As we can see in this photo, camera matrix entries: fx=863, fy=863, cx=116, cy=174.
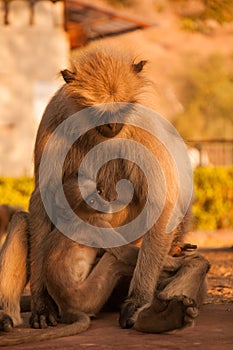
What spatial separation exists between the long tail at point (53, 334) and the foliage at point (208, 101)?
54011mm

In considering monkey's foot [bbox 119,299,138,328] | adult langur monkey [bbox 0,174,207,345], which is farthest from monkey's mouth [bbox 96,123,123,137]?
monkey's foot [bbox 119,299,138,328]

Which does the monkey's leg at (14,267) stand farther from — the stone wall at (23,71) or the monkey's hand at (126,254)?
the stone wall at (23,71)

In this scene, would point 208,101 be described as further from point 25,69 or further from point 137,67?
point 137,67

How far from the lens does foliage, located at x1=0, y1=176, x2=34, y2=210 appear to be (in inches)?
574

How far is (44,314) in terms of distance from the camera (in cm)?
487

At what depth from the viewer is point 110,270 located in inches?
192

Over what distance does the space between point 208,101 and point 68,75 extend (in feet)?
210

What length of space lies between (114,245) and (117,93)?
2.83 feet

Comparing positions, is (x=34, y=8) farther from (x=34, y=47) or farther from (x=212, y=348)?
(x=212, y=348)

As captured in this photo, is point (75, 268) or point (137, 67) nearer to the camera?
point (75, 268)

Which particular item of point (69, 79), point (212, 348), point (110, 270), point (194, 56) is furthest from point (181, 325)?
point (194, 56)

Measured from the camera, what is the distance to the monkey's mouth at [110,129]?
4.84m

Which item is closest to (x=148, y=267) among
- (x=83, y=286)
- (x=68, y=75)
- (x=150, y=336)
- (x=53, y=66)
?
(x=83, y=286)

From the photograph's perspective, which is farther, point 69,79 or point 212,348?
point 69,79
